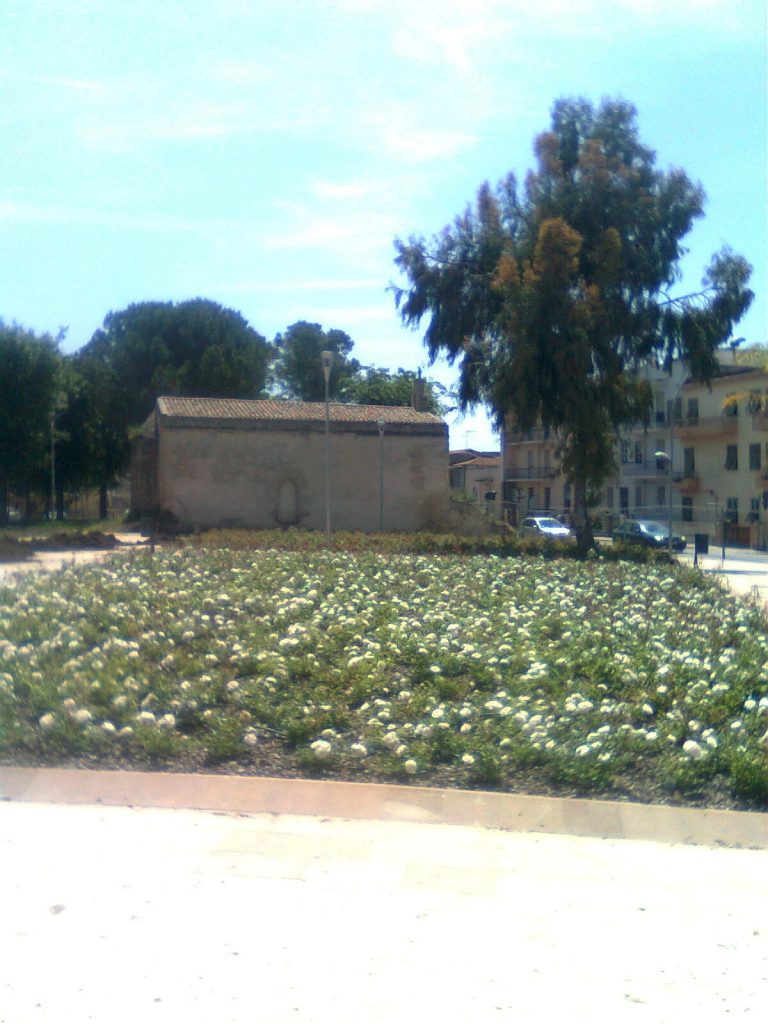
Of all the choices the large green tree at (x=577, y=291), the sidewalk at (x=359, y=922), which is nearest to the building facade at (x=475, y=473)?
the large green tree at (x=577, y=291)

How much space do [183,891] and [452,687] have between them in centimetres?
353

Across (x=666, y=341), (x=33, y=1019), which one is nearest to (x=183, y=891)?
(x=33, y=1019)

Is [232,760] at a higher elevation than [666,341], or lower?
lower

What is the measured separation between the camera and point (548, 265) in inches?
1145

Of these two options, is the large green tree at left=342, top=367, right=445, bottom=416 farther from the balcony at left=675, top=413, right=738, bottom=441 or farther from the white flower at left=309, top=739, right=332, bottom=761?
the white flower at left=309, top=739, right=332, bottom=761

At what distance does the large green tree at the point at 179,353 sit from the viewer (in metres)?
60.0

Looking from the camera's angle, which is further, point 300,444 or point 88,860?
point 300,444

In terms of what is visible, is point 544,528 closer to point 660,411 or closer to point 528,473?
point 660,411

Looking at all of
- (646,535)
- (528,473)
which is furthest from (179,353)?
(646,535)

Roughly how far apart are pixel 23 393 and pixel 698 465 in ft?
128

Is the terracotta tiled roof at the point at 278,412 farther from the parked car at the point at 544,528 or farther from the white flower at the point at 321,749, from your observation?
the white flower at the point at 321,749

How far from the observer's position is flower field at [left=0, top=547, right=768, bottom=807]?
7227 mm

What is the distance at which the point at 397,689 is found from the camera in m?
8.62

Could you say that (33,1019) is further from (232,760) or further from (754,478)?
(754,478)
